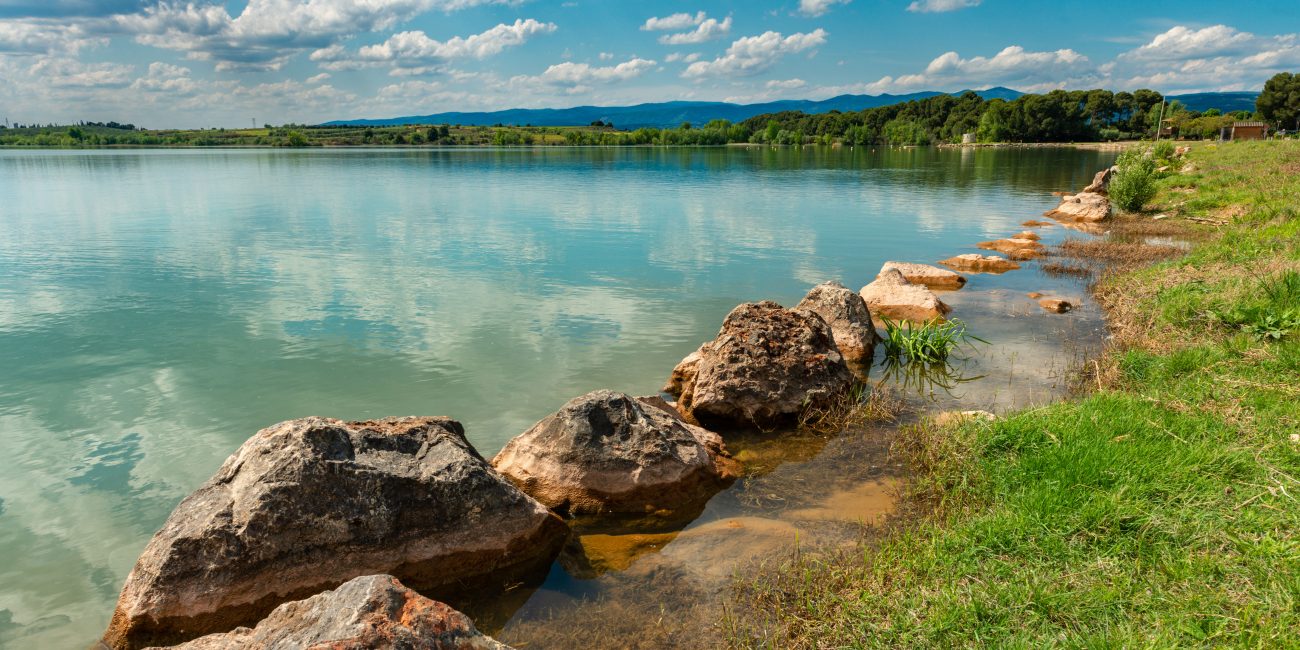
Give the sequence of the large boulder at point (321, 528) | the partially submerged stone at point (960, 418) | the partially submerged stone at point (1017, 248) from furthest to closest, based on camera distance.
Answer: the partially submerged stone at point (1017, 248) → the partially submerged stone at point (960, 418) → the large boulder at point (321, 528)

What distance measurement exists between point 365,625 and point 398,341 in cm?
1285

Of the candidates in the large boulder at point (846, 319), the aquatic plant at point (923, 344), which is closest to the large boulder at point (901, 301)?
the aquatic plant at point (923, 344)

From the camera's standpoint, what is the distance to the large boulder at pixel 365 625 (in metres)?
3.99

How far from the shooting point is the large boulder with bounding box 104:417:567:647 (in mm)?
6141

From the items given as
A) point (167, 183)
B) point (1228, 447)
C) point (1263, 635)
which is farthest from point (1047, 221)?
point (167, 183)

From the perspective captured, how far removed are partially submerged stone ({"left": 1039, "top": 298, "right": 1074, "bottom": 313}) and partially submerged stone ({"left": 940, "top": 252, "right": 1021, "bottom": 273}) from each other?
581cm

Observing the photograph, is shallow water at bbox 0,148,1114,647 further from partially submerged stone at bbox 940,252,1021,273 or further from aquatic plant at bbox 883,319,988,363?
partially submerged stone at bbox 940,252,1021,273

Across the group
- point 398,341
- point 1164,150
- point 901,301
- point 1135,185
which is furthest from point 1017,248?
point 1164,150

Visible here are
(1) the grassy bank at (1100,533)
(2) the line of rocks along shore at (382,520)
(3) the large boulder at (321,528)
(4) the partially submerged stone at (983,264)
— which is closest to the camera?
(2) the line of rocks along shore at (382,520)

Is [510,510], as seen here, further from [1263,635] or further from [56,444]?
[56,444]

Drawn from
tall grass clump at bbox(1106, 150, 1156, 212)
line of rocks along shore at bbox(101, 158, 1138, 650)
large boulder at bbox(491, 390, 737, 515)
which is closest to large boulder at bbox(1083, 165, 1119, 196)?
tall grass clump at bbox(1106, 150, 1156, 212)

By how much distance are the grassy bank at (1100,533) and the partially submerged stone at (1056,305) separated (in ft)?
22.6

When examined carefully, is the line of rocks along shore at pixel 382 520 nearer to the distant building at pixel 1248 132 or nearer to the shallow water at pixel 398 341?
the shallow water at pixel 398 341

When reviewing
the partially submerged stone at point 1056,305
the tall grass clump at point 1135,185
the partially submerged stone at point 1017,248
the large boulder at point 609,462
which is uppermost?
the tall grass clump at point 1135,185
